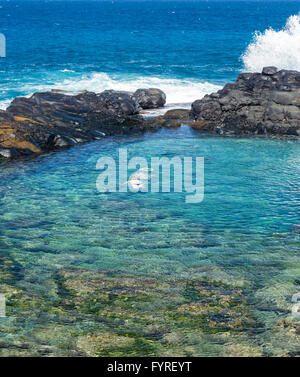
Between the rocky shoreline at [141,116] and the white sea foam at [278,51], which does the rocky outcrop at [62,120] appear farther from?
the white sea foam at [278,51]

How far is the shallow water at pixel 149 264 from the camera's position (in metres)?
8.76

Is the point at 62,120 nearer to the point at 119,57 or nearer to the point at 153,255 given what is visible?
the point at 153,255

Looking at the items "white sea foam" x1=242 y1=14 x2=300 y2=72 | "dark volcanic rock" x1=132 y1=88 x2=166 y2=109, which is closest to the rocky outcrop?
"dark volcanic rock" x1=132 y1=88 x2=166 y2=109

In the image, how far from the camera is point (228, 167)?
21.8m

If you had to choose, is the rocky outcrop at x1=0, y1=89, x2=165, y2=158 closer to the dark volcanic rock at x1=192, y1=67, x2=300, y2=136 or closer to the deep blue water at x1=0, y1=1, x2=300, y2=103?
the dark volcanic rock at x1=192, y1=67, x2=300, y2=136

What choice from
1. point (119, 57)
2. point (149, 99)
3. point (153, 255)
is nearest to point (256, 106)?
point (149, 99)

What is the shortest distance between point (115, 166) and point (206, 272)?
1170cm

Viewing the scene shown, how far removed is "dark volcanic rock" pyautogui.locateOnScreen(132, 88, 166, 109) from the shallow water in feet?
42.3

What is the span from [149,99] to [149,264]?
23.2m

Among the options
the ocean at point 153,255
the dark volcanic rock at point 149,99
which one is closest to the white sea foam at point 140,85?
the dark volcanic rock at point 149,99

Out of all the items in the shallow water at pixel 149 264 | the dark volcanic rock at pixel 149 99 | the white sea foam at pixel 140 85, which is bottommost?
the shallow water at pixel 149 264

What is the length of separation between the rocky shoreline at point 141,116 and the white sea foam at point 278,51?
2081 cm

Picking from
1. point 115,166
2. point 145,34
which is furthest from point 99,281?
point 145,34

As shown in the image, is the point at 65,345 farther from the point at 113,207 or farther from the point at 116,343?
the point at 113,207
